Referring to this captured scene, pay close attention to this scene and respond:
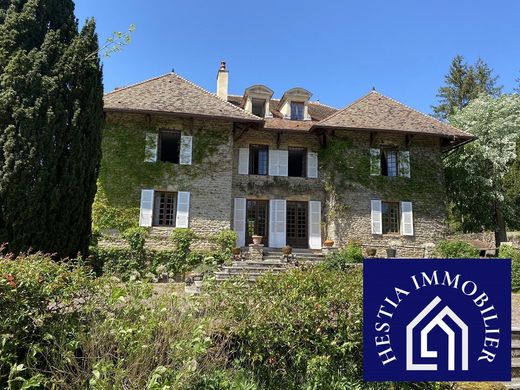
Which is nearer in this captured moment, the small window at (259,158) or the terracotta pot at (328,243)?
the terracotta pot at (328,243)

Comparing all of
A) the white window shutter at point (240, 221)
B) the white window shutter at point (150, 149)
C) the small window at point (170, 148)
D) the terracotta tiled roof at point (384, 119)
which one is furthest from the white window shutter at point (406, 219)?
the white window shutter at point (150, 149)

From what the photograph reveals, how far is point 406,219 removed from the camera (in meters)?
17.9

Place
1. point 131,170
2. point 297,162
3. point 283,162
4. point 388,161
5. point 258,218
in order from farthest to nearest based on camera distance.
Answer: point 297,162 < point 388,161 < point 283,162 < point 258,218 < point 131,170

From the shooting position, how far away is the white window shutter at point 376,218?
1764 centimetres

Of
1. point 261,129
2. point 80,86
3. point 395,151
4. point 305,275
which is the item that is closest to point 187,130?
point 261,129

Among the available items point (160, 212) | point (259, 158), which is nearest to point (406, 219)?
point (259, 158)

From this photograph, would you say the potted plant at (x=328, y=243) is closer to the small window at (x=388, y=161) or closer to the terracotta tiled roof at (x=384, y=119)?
the small window at (x=388, y=161)

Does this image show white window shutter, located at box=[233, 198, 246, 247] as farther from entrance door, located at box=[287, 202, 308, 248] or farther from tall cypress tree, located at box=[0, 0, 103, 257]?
tall cypress tree, located at box=[0, 0, 103, 257]

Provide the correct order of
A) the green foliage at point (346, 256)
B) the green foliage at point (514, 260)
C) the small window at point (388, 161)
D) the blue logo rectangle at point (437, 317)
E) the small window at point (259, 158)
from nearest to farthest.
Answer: the blue logo rectangle at point (437, 317) → the green foliage at point (514, 260) → the green foliage at point (346, 256) → the small window at point (259, 158) → the small window at point (388, 161)

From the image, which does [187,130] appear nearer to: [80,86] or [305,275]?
[80,86]

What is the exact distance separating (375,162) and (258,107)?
6000 millimetres

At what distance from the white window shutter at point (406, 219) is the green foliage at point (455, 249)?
1273 millimetres

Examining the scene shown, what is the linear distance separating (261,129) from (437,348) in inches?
630

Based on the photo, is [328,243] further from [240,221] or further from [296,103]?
[296,103]
